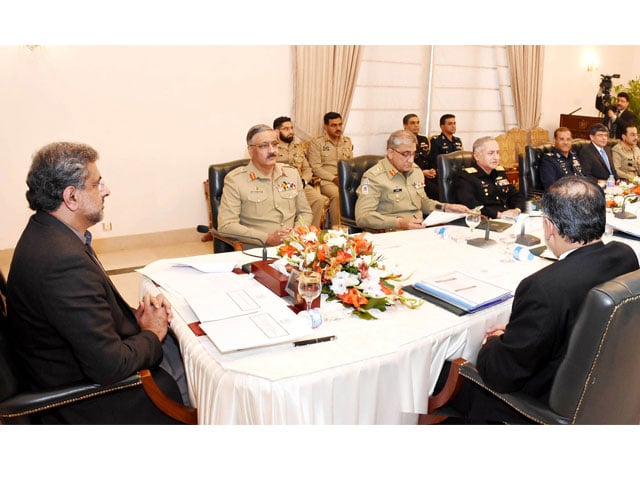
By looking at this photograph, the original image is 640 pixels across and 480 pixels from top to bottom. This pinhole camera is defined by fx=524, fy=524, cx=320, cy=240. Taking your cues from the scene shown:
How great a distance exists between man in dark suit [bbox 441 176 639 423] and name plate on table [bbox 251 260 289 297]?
759 millimetres

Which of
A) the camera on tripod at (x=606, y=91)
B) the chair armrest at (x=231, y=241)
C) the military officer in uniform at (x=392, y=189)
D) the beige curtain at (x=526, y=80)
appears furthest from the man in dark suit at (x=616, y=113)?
the chair armrest at (x=231, y=241)

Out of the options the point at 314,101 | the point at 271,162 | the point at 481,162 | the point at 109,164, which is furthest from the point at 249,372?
the point at 314,101

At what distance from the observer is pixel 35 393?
1.67 metres

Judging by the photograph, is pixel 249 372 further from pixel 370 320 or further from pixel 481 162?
pixel 481 162

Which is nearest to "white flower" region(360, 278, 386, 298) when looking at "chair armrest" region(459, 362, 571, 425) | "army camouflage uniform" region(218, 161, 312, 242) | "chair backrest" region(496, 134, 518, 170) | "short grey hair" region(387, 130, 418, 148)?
"chair armrest" region(459, 362, 571, 425)

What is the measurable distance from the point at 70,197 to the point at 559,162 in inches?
195

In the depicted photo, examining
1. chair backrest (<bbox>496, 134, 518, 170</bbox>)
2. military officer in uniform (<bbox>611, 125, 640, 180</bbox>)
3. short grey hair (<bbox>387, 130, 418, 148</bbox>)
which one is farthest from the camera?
chair backrest (<bbox>496, 134, 518, 170</bbox>)

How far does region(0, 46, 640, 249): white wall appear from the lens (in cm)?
491

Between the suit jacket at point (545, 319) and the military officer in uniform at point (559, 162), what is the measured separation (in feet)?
12.7

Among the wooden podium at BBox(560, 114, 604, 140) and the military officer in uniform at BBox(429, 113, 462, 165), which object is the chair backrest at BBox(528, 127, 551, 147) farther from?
the military officer in uniform at BBox(429, 113, 462, 165)

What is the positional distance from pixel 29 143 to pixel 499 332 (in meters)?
4.73

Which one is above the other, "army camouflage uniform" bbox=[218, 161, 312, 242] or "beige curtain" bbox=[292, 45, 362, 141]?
"beige curtain" bbox=[292, 45, 362, 141]

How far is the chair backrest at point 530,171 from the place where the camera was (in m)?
5.36

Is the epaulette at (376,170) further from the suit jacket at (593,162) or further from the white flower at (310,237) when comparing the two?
the suit jacket at (593,162)
